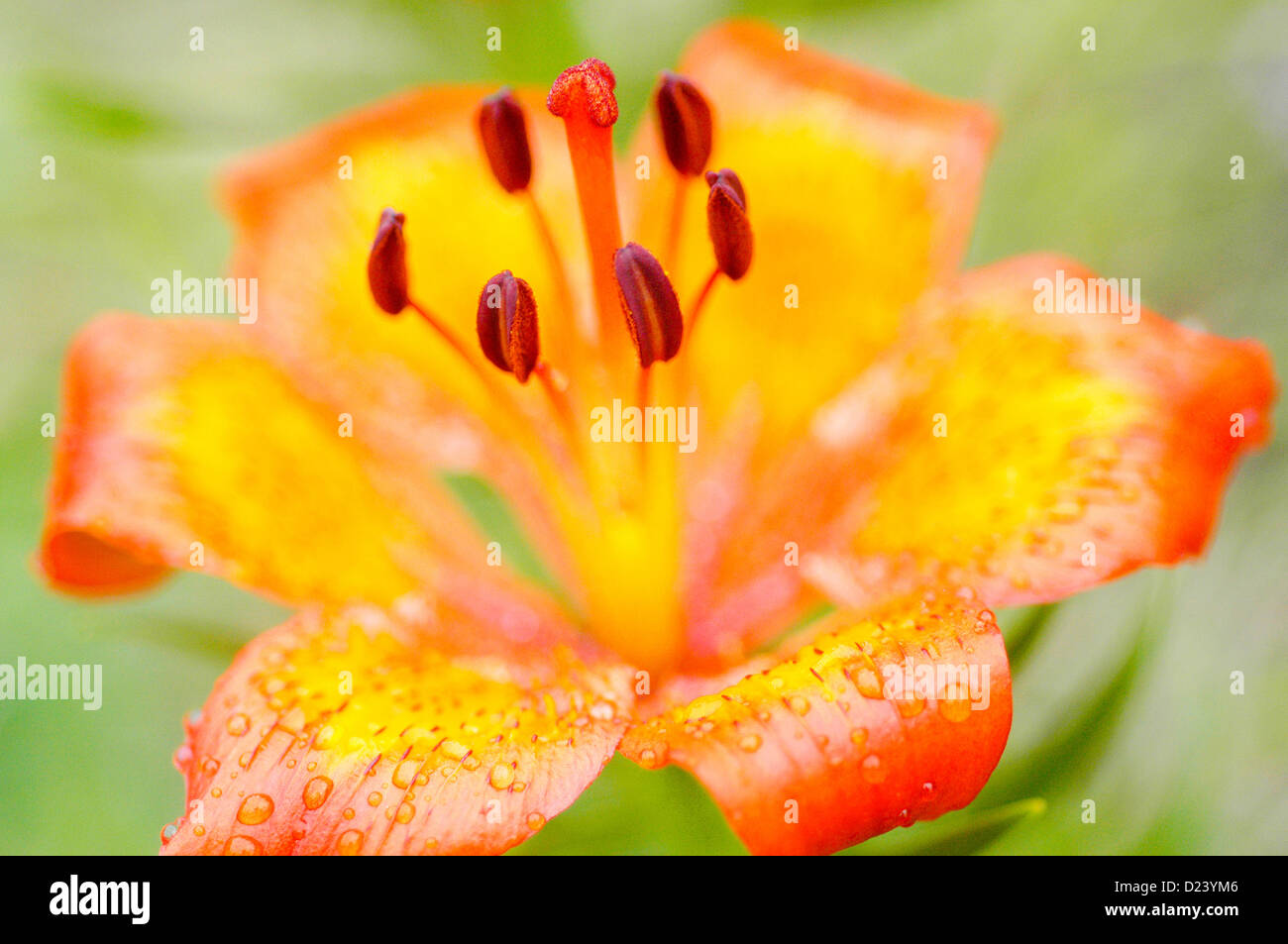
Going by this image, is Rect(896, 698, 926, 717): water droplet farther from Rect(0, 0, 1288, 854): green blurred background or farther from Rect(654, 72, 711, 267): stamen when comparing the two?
Rect(654, 72, 711, 267): stamen

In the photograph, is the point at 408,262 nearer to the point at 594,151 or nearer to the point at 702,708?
the point at 594,151

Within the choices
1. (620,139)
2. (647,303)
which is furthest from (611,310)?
(620,139)

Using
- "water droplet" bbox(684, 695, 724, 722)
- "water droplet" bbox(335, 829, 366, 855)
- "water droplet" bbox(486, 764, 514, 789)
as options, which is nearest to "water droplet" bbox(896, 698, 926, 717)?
"water droplet" bbox(684, 695, 724, 722)

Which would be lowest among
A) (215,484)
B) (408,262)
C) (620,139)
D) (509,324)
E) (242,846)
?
(242,846)
